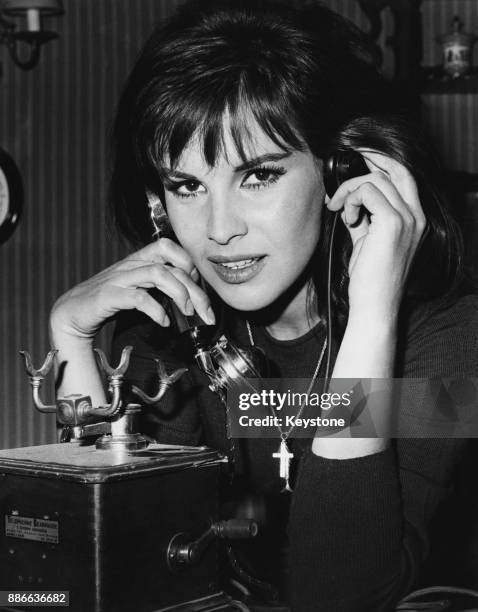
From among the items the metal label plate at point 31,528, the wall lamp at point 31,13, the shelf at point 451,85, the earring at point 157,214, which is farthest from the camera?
the wall lamp at point 31,13

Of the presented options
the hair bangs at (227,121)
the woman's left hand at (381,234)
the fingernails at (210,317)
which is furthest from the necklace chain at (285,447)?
the hair bangs at (227,121)

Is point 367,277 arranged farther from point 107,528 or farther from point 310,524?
point 107,528

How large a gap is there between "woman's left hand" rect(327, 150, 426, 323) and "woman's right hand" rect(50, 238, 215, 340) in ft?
0.82

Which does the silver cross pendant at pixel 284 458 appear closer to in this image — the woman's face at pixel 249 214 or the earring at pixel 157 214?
the woman's face at pixel 249 214

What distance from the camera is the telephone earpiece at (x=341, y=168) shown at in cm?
123

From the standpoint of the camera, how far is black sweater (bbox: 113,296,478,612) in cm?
101

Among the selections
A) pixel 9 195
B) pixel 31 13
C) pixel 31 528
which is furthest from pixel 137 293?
pixel 9 195

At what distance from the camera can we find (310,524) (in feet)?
3.39

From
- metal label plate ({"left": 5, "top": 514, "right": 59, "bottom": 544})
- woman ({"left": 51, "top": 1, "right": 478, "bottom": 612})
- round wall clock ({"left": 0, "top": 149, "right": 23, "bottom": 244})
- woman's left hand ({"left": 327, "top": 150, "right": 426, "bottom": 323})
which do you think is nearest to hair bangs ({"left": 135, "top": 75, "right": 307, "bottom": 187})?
woman ({"left": 51, "top": 1, "right": 478, "bottom": 612})

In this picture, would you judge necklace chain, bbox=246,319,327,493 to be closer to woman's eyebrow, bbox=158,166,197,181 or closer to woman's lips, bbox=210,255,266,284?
woman's lips, bbox=210,255,266,284

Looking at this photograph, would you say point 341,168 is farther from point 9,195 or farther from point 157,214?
point 9,195

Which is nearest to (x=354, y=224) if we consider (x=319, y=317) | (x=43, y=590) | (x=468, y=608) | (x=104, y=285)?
(x=319, y=317)

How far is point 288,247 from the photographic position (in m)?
1.29

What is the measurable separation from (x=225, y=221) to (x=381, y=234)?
0.22m
